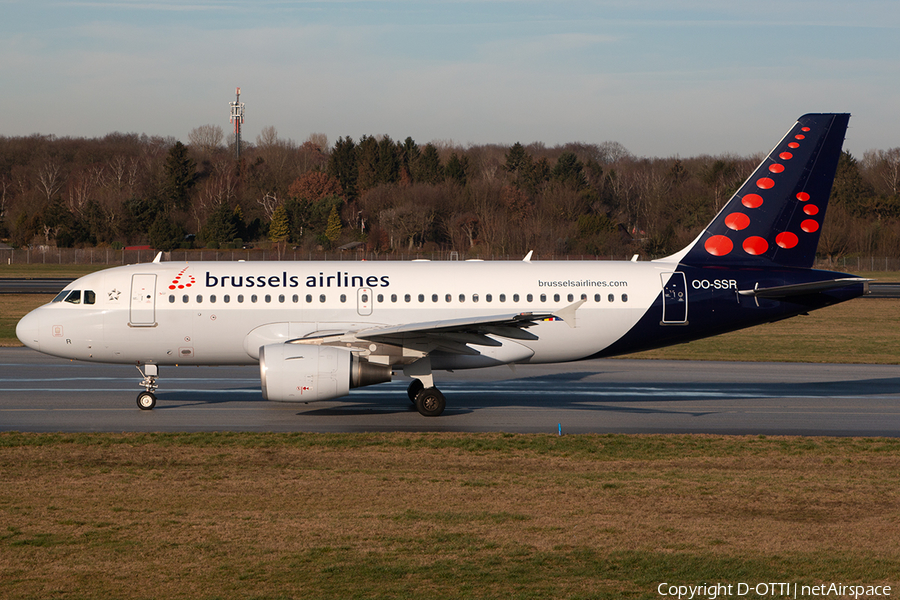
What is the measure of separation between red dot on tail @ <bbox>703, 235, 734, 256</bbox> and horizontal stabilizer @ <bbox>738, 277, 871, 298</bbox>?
5.16 ft

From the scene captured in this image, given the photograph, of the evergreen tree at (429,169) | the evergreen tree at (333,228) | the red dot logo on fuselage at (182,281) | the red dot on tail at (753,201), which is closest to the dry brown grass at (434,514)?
the red dot logo on fuselage at (182,281)

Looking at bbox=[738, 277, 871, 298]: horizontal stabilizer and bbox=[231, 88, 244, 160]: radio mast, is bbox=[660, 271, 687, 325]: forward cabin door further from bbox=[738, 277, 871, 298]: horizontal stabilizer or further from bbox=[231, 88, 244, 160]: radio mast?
bbox=[231, 88, 244, 160]: radio mast

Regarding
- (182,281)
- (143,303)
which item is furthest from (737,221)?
(143,303)

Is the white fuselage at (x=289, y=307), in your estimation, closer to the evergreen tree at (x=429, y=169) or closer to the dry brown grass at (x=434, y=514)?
the dry brown grass at (x=434, y=514)

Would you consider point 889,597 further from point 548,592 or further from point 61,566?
point 61,566

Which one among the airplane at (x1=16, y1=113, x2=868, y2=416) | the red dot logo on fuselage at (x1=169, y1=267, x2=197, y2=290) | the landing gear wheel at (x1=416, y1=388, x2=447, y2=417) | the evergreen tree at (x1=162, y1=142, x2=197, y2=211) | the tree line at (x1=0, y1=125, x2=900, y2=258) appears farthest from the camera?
the evergreen tree at (x1=162, y1=142, x2=197, y2=211)

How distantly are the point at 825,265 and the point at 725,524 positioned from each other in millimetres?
97163

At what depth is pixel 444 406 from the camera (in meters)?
20.8

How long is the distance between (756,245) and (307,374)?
1268 centimetres

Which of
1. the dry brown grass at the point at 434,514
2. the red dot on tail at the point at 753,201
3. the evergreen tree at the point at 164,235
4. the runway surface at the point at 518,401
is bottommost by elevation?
the dry brown grass at the point at 434,514

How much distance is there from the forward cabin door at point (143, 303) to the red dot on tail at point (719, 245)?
49.0ft

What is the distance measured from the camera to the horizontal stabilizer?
21547mm

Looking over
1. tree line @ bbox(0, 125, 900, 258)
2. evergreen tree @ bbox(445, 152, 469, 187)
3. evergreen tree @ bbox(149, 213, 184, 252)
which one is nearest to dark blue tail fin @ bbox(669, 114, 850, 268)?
tree line @ bbox(0, 125, 900, 258)

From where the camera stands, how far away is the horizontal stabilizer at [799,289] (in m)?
21.5
